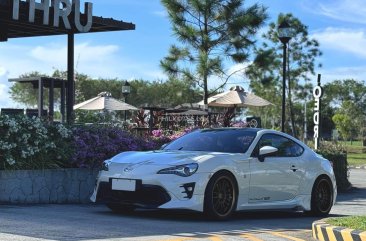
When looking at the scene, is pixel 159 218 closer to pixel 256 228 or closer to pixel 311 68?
pixel 256 228

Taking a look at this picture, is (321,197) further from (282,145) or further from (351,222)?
(351,222)

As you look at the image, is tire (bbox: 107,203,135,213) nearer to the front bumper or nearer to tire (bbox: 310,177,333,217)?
the front bumper

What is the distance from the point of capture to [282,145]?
1030cm

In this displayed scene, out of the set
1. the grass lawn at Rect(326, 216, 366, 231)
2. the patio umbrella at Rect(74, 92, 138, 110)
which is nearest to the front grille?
the grass lawn at Rect(326, 216, 366, 231)

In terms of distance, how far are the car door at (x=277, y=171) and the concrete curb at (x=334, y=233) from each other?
1633 millimetres

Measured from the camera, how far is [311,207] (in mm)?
10414

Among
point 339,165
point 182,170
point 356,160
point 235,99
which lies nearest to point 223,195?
point 182,170

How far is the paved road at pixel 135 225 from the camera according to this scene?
7.05 metres

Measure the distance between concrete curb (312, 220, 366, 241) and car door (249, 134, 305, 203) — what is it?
5.36 ft

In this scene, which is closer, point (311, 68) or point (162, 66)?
point (162, 66)

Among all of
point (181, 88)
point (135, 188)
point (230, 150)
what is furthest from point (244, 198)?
point (181, 88)

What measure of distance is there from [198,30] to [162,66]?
2.08m

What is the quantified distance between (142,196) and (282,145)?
2859 millimetres

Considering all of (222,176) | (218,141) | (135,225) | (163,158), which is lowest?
(135,225)
